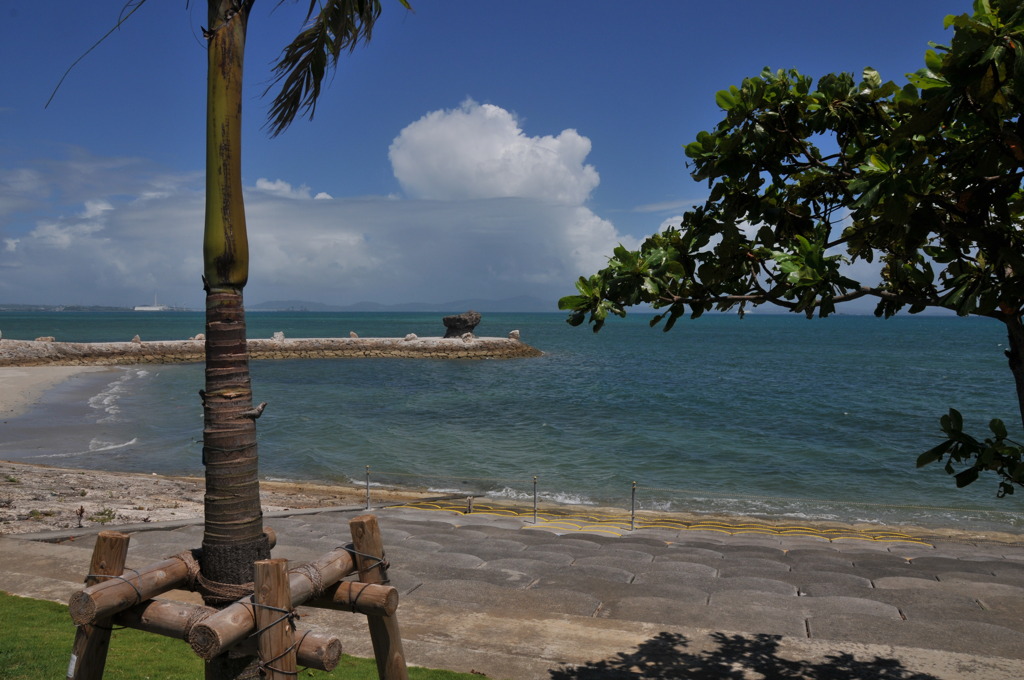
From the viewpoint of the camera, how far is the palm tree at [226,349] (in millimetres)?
4141

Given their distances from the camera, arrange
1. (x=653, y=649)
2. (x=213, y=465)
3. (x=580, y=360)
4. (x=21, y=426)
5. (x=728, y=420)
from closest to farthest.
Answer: (x=213, y=465), (x=653, y=649), (x=21, y=426), (x=728, y=420), (x=580, y=360)

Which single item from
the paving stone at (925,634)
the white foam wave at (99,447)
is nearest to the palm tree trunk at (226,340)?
the paving stone at (925,634)

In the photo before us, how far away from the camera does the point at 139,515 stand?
13.8m

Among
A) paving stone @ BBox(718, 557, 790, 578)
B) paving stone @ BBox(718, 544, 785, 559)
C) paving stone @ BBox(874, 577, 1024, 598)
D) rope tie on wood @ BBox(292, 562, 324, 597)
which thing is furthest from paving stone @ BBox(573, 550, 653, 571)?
rope tie on wood @ BBox(292, 562, 324, 597)

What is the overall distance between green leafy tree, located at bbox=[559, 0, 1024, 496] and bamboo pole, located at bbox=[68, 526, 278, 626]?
2.84 m

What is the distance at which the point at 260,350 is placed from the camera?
67.8 meters

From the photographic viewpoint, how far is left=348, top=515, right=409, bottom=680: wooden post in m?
4.69

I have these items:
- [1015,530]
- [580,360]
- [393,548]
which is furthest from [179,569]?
[580,360]

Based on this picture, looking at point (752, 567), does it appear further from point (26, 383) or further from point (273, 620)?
point (26, 383)

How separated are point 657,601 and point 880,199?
654 cm

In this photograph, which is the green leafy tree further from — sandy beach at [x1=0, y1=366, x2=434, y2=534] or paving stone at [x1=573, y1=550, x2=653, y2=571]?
sandy beach at [x1=0, y1=366, x2=434, y2=534]

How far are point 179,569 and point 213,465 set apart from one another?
75cm

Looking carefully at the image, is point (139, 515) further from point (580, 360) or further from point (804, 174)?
point (580, 360)

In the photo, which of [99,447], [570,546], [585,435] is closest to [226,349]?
[570,546]
